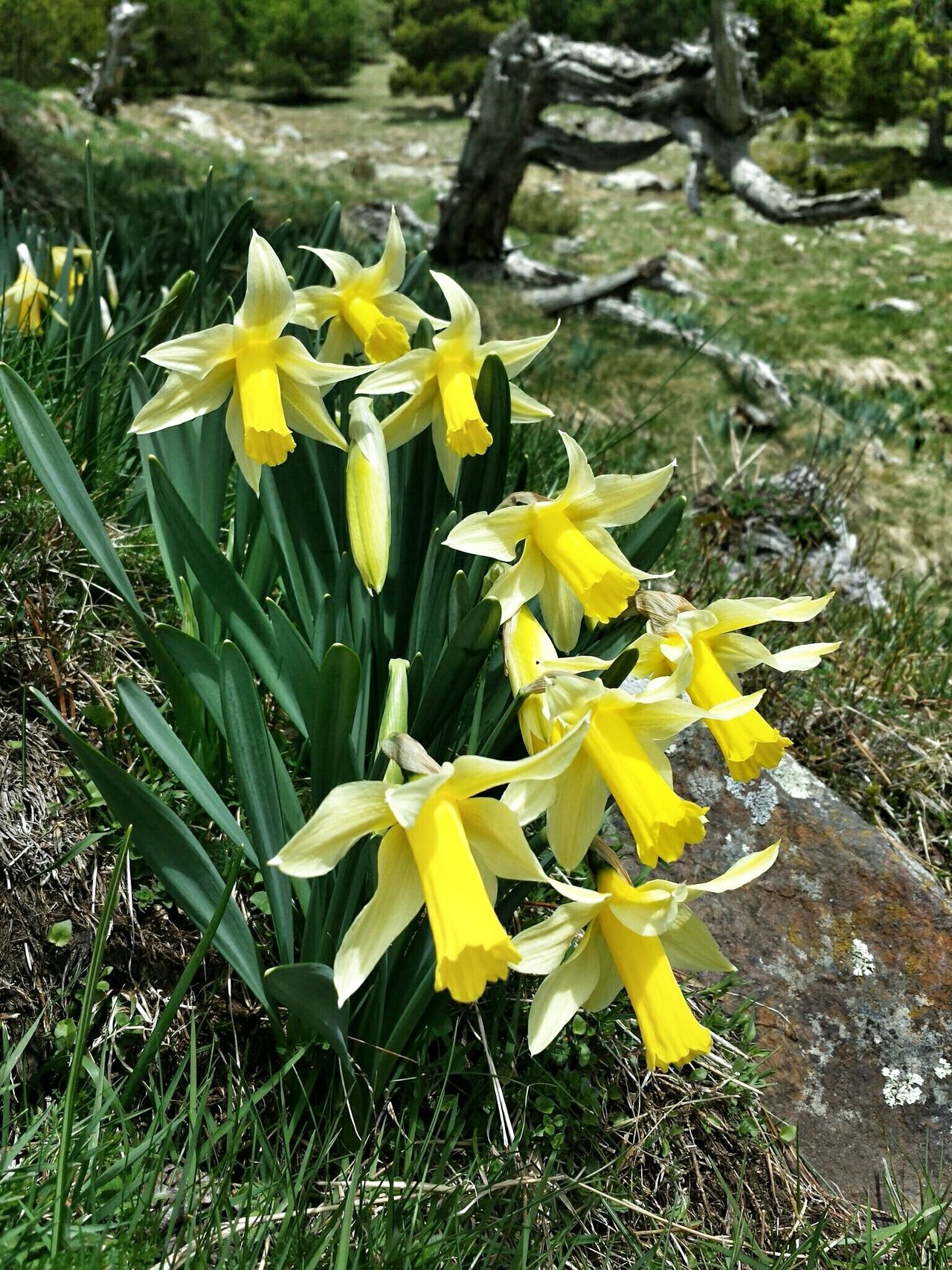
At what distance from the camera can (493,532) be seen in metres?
1.13

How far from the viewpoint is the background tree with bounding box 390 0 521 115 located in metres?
25.3

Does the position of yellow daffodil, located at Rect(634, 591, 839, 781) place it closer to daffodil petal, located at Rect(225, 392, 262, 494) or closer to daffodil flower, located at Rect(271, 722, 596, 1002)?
daffodil flower, located at Rect(271, 722, 596, 1002)

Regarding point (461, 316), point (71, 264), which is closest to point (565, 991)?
A: point (461, 316)

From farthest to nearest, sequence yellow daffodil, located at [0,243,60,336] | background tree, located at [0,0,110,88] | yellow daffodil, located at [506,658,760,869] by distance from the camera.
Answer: background tree, located at [0,0,110,88]
yellow daffodil, located at [0,243,60,336]
yellow daffodil, located at [506,658,760,869]

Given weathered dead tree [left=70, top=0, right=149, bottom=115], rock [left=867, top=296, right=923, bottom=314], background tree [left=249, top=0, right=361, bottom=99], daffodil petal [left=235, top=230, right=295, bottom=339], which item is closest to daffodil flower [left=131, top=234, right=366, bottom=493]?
daffodil petal [left=235, top=230, right=295, bottom=339]

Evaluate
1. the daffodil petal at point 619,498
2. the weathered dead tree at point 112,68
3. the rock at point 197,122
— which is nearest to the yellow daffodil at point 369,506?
the daffodil petal at point 619,498

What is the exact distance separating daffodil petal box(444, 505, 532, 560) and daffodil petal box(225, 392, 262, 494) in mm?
279

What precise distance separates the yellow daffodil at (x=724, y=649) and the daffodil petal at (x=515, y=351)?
0.40 metres

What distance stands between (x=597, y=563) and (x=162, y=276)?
8.60 ft

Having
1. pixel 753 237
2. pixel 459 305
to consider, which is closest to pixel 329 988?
pixel 459 305

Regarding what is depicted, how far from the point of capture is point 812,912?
1597 millimetres

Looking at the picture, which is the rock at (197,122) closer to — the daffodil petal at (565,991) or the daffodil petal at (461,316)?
the daffodil petal at (461,316)

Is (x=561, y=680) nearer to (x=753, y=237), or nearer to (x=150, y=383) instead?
(x=150, y=383)

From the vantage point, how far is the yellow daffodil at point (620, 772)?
916 millimetres
